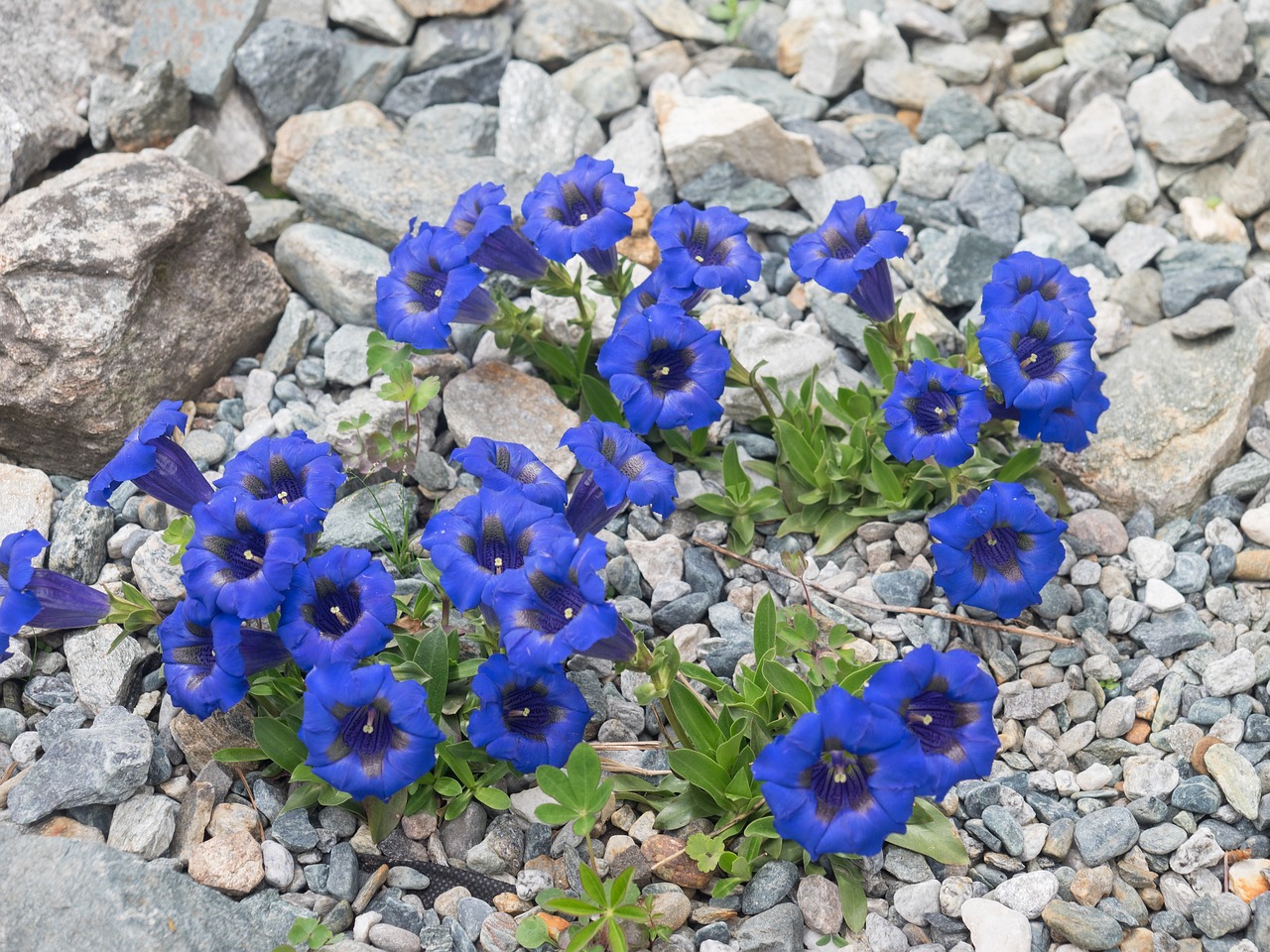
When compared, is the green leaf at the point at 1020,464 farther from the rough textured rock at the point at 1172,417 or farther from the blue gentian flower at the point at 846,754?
the blue gentian flower at the point at 846,754

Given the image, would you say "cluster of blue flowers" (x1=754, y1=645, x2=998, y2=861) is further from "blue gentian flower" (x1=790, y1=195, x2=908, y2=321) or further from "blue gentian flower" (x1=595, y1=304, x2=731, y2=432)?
"blue gentian flower" (x1=790, y1=195, x2=908, y2=321)

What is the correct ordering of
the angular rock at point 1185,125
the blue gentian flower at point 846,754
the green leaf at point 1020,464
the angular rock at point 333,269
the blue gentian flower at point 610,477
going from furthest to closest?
the angular rock at point 1185,125
the angular rock at point 333,269
the green leaf at point 1020,464
the blue gentian flower at point 610,477
the blue gentian flower at point 846,754

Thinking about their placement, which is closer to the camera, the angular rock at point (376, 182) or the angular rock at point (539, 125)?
the angular rock at point (376, 182)

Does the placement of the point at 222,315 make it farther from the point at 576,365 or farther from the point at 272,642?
the point at 272,642

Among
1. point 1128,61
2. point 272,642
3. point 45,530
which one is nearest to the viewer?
point 272,642

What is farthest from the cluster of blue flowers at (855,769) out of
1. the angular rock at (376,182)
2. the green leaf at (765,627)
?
the angular rock at (376,182)

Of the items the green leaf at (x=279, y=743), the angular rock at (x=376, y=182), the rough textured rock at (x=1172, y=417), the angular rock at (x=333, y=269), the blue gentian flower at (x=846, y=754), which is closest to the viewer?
the blue gentian flower at (x=846, y=754)

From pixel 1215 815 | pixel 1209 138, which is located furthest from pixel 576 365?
pixel 1209 138

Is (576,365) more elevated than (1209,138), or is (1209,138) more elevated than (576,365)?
(1209,138)
